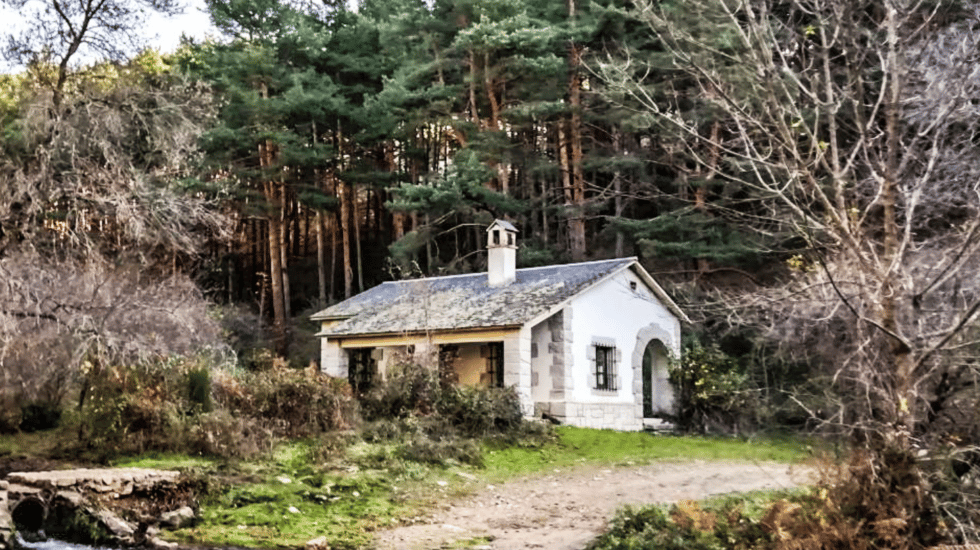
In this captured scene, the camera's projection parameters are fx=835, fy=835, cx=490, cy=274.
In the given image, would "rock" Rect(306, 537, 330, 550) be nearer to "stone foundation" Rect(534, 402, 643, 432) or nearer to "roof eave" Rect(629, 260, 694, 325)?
"stone foundation" Rect(534, 402, 643, 432)

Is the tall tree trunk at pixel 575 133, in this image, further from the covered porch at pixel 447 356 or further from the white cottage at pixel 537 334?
the covered porch at pixel 447 356

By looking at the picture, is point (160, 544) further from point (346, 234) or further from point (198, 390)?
point (346, 234)

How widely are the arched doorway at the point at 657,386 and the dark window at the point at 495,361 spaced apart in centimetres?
404

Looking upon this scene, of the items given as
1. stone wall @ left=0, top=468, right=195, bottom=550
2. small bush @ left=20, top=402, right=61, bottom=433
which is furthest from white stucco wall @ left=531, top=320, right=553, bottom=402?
stone wall @ left=0, top=468, right=195, bottom=550

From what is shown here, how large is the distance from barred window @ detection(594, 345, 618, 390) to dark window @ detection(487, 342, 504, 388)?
7.65 feet

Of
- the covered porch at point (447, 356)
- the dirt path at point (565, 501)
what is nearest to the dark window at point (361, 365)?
the covered porch at point (447, 356)

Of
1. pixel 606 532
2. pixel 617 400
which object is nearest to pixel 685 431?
pixel 617 400

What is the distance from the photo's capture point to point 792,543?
20.6 feet

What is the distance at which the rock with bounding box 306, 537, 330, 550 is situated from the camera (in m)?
8.37

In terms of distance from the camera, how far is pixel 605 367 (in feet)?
67.5

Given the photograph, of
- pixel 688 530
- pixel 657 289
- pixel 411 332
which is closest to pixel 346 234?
pixel 411 332

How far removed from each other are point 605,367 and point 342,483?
10632mm

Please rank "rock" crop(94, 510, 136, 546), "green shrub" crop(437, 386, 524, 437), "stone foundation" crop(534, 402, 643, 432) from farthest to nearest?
"stone foundation" crop(534, 402, 643, 432), "green shrub" crop(437, 386, 524, 437), "rock" crop(94, 510, 136, 546)

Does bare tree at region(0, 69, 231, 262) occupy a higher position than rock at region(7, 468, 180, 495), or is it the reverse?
bare tree at region(0, 69, 231, 262)
